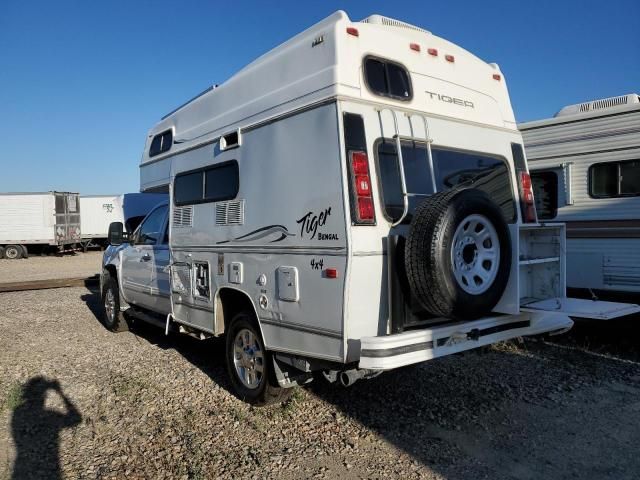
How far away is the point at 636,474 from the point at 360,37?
11.4ft

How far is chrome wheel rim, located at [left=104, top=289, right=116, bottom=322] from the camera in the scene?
25.7ft

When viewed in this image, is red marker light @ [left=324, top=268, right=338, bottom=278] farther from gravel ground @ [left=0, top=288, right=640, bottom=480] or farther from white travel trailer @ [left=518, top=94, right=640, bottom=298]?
white travel trailer @ [left=518, top=94, right=640, bottom=298]

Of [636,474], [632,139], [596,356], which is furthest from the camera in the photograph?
[632,139]

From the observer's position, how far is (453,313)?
351 cm

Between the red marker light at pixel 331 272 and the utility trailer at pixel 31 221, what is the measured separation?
24.8 metres

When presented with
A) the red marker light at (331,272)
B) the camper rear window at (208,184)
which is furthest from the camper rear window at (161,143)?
the red marker light at (331,272)

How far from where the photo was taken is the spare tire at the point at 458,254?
3.36 metres

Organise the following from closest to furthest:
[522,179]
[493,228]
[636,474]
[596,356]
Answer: [636,474] < [493,228] < [522,179] < [596,356]

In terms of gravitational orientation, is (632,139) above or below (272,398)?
above

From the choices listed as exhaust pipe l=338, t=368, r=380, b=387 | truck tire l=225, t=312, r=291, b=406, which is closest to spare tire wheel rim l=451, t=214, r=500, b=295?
exhaust pipe l=338, t=368, r=380, b=387

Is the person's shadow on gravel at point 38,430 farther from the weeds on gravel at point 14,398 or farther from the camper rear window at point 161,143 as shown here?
the camper rear window at point 161,143

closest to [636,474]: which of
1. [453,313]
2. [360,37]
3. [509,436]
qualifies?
[509,436]

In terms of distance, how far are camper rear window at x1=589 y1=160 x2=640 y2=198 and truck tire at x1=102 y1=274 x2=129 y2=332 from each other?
684 cm

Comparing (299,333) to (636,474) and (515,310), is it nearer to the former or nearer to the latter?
(515,310)
